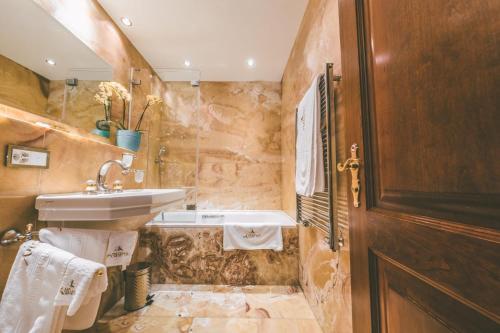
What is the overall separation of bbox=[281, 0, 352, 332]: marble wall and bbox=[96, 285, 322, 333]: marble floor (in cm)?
18

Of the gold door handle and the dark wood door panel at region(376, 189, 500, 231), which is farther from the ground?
the gold door handle

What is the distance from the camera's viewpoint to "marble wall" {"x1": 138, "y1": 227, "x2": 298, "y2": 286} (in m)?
2.04

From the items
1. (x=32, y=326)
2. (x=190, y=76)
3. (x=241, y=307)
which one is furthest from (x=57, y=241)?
(x=190, y=76)

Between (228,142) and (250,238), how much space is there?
1.59 m

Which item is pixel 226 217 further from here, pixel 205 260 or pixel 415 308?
pixel 415 308

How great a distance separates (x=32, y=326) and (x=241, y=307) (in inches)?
52.6

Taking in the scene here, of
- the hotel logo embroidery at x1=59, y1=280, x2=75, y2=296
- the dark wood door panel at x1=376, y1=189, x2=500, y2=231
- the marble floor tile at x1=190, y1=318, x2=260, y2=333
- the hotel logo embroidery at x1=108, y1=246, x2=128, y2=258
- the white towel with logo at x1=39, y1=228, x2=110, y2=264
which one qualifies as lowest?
the marble floor tile at x1=190, y1=318, x2=260, y2=333

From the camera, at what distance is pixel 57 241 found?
3.36ft

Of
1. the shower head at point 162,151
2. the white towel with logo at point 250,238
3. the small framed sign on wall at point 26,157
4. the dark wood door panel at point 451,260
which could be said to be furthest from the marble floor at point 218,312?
the shower head at point 162,151

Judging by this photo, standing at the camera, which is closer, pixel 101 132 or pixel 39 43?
pixel 39 43

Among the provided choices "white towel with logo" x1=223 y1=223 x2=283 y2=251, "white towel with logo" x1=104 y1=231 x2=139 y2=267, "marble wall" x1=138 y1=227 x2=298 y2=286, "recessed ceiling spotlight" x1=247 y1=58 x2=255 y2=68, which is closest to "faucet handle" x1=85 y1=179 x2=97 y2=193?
"white towel with logo" x1=104 y1=231 x2=139 y2=267

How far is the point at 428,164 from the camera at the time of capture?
17.9 inches

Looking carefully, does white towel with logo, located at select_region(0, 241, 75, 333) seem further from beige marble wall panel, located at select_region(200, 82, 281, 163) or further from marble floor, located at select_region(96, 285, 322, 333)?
beige marble wall panel, located at select_region(200, 82, 281, 163)

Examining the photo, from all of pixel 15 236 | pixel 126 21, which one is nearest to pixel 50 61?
pixel 126 21
